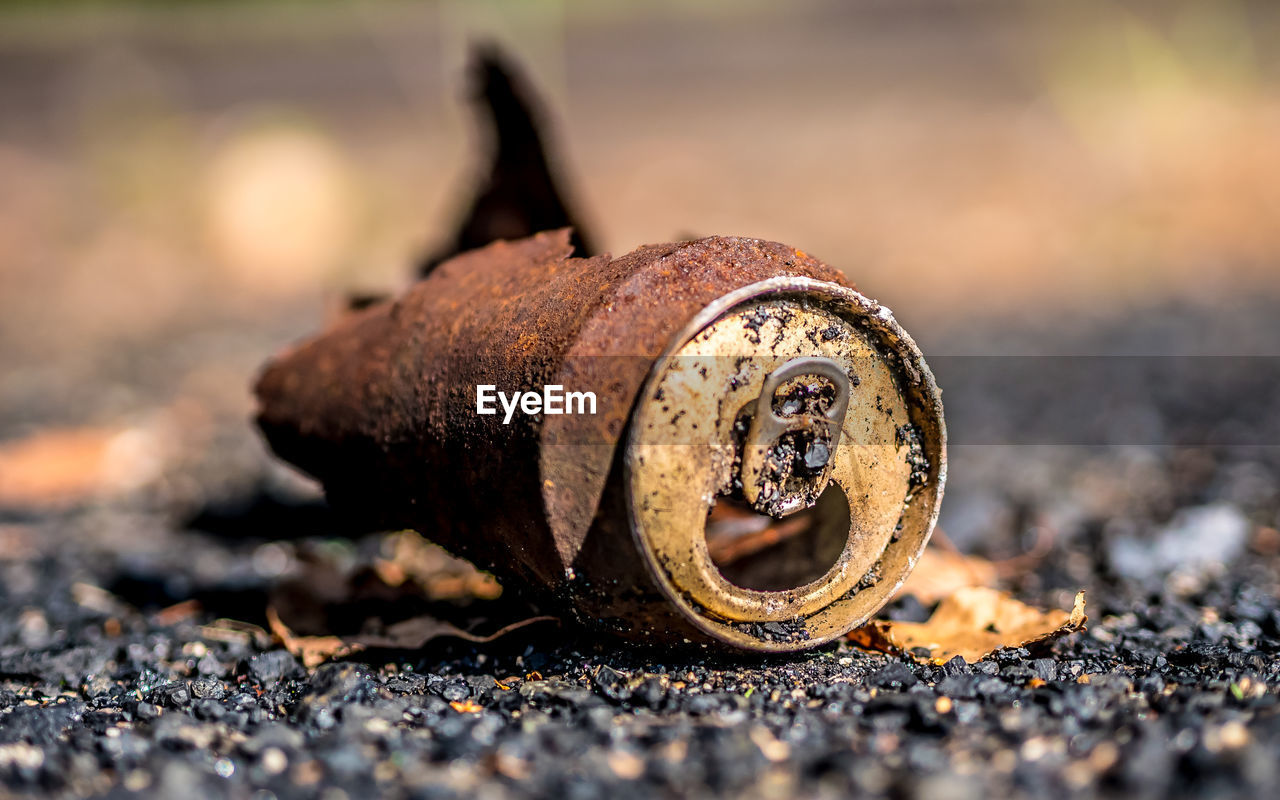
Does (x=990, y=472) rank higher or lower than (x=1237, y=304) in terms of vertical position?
lower

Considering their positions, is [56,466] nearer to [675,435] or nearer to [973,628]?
[675,435]

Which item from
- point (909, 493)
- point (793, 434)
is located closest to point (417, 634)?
point (793, 434)

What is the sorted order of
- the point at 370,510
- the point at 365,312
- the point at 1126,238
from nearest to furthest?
the point at 370,510 < the point at 365,312 < the point at 1126,238

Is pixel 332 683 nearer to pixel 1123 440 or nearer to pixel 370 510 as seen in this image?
pixel 370 510

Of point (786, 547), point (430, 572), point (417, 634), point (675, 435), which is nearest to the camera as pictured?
point (675, 435)

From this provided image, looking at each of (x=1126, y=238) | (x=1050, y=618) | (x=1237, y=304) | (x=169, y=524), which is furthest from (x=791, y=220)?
(x=1050, y=618)

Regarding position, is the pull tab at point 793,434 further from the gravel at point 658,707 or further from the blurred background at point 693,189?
the blurred background at point 693,189
